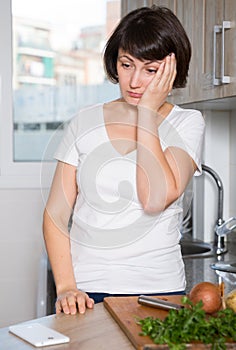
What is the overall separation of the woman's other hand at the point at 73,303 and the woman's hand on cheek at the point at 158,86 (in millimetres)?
463

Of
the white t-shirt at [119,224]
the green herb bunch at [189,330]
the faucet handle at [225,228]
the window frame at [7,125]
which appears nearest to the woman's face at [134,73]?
the white t-shirt at [119,224]

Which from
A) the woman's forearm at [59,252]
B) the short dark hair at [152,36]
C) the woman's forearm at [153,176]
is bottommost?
the woman's forearm at [59,252]

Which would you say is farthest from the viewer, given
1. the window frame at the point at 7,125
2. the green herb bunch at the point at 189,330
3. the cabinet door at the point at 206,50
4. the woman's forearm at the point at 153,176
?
the window frame at the point at 7,125

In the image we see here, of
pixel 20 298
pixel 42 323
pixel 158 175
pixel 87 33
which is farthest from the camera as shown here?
pixel 87 33

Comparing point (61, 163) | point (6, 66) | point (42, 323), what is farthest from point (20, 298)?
point (42, 323)

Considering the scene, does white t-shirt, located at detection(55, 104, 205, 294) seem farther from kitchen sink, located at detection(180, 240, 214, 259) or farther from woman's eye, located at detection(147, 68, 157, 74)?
kitchen sink, located at detection(180, 240, 214, 259)

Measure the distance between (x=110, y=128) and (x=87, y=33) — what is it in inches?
67.8

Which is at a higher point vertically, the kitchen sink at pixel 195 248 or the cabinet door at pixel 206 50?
the cabinet door at pixel 206 50

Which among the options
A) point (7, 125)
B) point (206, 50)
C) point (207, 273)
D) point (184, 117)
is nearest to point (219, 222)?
point (207, 273)

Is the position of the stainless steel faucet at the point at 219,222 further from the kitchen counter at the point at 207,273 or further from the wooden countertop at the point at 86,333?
the wooden countertop at the point at 86,333

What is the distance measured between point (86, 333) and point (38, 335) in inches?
3.5

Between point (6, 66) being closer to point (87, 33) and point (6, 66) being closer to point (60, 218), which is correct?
point (87, 33)

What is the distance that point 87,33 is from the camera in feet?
10.5

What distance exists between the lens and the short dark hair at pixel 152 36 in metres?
1.50
